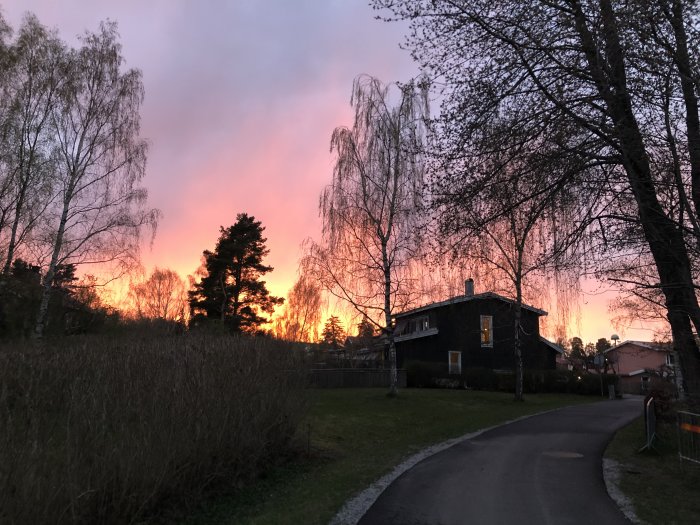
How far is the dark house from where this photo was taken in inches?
1496

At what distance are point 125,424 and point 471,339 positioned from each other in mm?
34855

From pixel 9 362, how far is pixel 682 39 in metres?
10.6

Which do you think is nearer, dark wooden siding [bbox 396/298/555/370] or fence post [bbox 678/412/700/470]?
fence post [bbox 678/412/700/470]

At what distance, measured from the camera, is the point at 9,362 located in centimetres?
660

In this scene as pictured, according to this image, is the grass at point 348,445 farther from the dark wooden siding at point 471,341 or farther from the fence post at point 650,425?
the dark wooden siding at point 471,341

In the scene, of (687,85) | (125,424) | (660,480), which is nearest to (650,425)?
(660,480)

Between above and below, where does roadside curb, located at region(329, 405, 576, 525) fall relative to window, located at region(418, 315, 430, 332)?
below

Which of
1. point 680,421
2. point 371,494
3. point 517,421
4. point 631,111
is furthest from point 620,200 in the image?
point 517,421

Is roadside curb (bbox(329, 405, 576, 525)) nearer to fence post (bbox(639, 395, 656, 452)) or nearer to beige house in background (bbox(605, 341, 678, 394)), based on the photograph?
fence post (bbox(639, 395, 656, 452))

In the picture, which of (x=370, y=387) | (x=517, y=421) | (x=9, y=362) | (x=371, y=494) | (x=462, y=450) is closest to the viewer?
(x=9, y=362)

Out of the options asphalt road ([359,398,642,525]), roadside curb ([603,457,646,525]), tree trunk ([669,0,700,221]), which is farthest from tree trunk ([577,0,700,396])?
asphalt road ([359,398,642,525])

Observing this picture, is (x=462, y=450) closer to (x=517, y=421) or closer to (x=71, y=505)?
(x=517, y=421)

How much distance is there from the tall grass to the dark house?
28769 mm

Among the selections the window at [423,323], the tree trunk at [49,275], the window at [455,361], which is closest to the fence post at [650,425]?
the tree trunk at [49,275]
